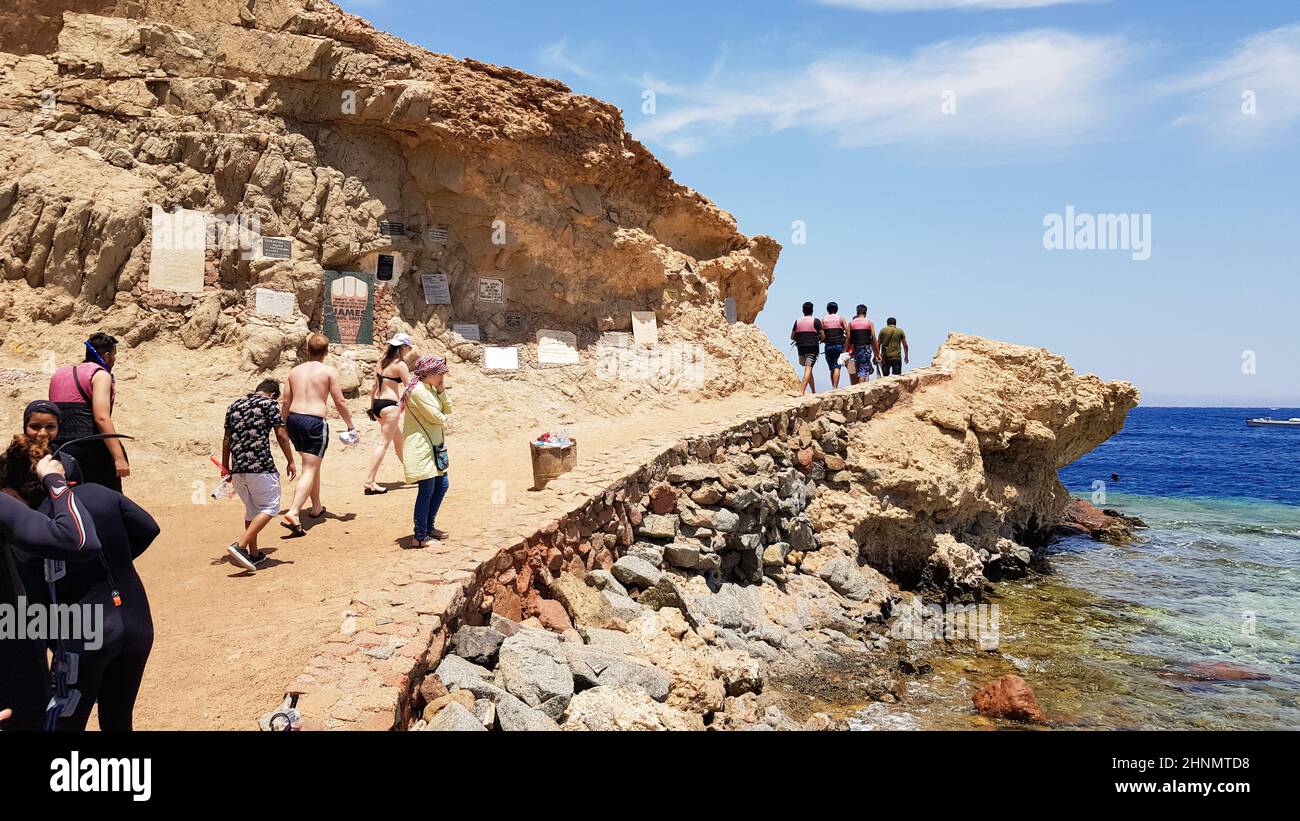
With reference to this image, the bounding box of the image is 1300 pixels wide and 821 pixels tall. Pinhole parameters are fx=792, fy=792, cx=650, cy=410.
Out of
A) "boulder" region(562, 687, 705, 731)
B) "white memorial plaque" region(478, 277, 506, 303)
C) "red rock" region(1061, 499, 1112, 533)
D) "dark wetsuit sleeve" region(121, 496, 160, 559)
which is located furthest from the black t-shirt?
"red rock" region(1061, 499, 1112, 533)

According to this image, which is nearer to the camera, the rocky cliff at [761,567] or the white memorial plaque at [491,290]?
the rocky cliff at [761,567]

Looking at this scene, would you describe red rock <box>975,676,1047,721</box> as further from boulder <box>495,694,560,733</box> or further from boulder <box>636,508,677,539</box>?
boulder <box>495,694,560,733</box>

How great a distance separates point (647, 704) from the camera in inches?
207

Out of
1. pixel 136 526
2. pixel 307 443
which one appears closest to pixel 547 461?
pixel 307 443

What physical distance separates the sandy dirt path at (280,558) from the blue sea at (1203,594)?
6.53 meters

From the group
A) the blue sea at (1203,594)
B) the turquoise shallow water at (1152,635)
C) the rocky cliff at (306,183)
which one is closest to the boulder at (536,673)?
the turquoise shallow water at (1152,635)

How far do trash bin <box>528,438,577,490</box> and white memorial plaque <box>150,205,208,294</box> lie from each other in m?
6.16

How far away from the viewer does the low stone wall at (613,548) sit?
13.8 feet

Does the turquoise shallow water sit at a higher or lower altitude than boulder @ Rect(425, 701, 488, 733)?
lower

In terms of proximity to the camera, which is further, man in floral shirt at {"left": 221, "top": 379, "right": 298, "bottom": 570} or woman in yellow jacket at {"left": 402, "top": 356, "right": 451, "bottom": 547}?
woman in yellow jacket at {"left": 402, "top": 356, "right": 451, "bottom": 547}

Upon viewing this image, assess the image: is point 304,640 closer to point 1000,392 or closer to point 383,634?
point 383,634

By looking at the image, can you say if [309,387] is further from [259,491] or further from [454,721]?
[454,721]

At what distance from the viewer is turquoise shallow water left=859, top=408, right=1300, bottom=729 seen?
8266 millimetres

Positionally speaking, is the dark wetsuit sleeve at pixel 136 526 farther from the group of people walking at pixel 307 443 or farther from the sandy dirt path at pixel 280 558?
the group of people walking at pixel 307 443
